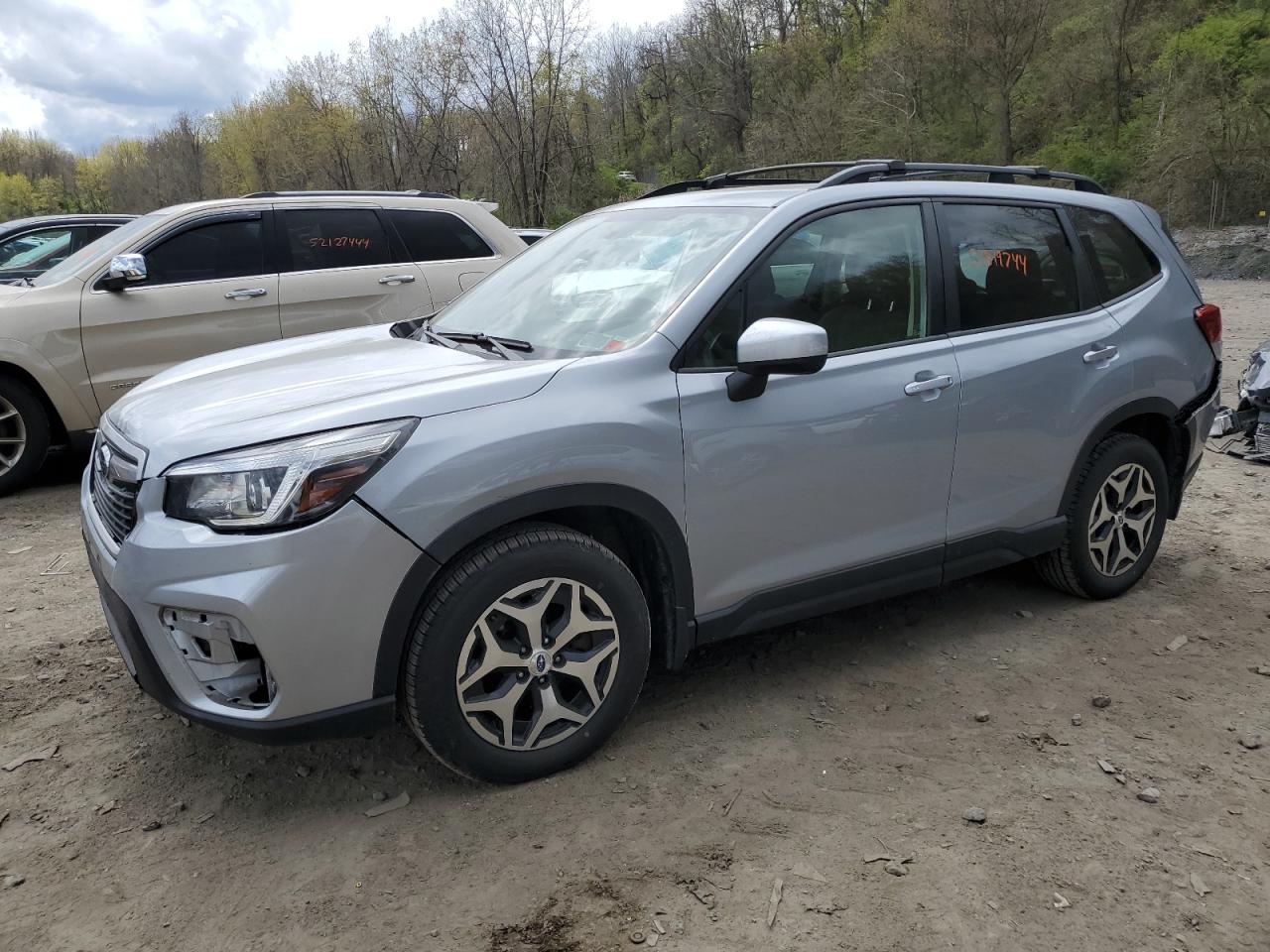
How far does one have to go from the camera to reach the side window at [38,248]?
32.2 ft

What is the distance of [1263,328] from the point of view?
1203cm

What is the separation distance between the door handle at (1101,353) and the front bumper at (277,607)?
→ 2.82 meters

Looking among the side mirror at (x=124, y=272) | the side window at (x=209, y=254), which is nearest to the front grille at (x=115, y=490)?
the side mirror at (x=124, y=272)

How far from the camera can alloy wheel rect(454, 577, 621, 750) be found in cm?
270

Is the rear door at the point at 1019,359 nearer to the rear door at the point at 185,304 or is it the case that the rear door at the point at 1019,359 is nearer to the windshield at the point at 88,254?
the rear door at the point at 185,304

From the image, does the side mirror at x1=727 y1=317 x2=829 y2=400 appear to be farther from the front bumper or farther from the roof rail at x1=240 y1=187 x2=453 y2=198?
the roof rail at x1=240 y1=187 x2=453 y2=198

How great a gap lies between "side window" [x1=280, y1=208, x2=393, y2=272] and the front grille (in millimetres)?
4244

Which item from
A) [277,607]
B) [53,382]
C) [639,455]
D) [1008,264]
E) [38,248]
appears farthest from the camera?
[38,248]

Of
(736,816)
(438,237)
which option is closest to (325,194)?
(438,237)

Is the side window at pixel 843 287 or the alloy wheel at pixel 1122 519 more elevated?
the side window at pixel 843 287

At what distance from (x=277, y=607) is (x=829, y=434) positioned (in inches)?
69.6

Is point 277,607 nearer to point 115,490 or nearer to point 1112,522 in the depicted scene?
point 115,490

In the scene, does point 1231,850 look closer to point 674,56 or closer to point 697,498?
point 697,498

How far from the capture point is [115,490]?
111 inches
